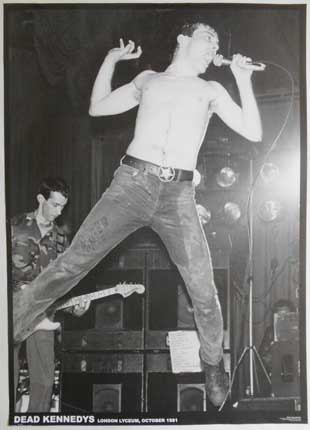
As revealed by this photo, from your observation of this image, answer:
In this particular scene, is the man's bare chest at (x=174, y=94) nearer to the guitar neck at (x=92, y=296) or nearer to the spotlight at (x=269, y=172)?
the spotlight at (x=269, y=172)

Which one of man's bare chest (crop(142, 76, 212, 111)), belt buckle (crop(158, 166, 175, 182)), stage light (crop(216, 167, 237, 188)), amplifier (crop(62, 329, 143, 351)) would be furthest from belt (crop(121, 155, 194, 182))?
amplifier (crop(62, 329, 143, 351))

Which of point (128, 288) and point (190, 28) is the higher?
point (190, 28)

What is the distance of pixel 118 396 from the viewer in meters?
2.28

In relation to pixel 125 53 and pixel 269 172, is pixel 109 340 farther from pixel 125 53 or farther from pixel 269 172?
pixel 125 53

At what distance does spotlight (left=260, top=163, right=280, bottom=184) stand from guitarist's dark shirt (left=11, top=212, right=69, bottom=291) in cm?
82

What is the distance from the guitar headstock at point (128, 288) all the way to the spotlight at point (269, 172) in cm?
65

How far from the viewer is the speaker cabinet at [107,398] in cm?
228

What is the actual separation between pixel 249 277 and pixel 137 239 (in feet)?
1.51

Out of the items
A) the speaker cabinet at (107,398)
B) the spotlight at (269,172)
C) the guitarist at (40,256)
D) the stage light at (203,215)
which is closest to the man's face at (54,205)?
the guitarist at (40,256)

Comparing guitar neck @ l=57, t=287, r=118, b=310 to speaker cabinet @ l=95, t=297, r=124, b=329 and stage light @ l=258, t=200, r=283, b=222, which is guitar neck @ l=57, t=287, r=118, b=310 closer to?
speaker cabinet @ l=95, t=297, r=124, b=329

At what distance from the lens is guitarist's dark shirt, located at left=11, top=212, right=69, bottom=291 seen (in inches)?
90.6

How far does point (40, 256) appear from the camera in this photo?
2.30 metres

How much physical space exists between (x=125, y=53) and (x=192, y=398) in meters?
1.38

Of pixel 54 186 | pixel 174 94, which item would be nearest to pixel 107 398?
pixel 54 186
